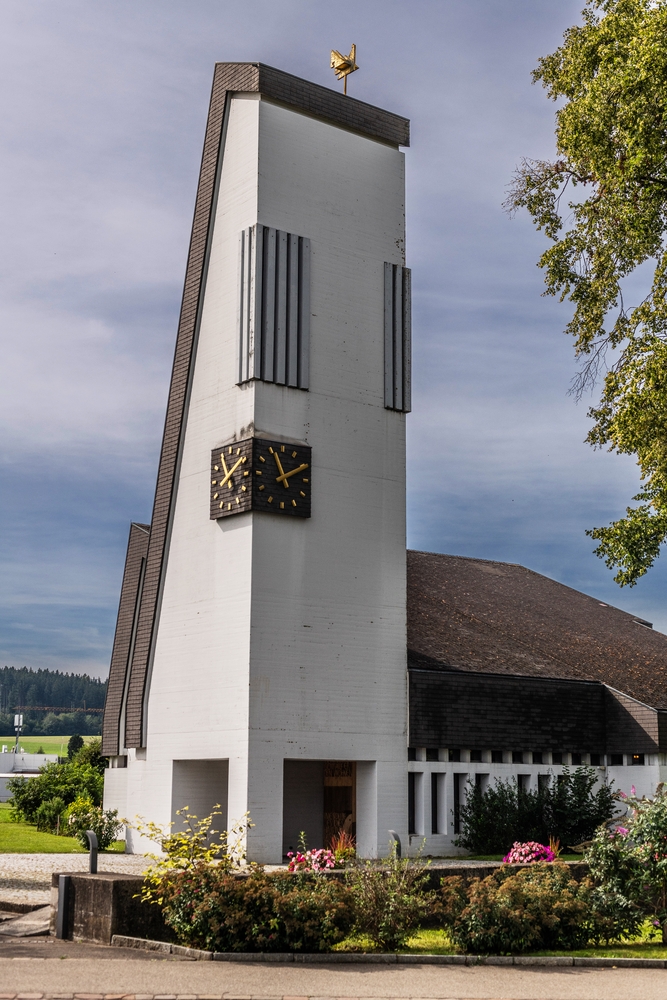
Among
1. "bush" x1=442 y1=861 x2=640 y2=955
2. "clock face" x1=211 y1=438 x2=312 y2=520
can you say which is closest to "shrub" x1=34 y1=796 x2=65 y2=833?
"clock face" x1=211 y1=438 x2=312 y2=520

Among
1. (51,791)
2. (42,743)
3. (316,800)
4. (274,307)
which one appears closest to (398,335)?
(274,307)

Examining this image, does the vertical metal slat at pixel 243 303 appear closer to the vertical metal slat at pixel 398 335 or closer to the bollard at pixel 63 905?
the vertical metal slat at pixel 398 335

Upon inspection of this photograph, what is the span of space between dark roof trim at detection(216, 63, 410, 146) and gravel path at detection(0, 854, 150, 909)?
17.1 m

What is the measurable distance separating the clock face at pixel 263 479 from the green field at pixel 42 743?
121 metres

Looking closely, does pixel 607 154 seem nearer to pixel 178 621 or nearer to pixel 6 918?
pixel 178 621

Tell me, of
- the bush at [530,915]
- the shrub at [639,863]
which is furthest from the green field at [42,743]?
the shrub at [639,863]

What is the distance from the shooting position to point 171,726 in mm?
24406

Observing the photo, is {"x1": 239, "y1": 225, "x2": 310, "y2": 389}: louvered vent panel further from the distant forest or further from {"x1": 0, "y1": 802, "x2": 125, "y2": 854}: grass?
the distant forest

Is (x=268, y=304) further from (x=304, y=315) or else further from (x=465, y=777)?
(x=465, y=777)

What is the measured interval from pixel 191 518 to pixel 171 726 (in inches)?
185

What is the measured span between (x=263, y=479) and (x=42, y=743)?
480 ft

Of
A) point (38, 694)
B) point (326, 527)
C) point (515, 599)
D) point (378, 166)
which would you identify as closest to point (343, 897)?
point (326, 527)

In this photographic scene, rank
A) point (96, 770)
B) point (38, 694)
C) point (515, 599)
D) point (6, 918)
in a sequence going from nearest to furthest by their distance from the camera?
point (6, 918) < point (515, 599) < point (96, 770) < point (38, 694)

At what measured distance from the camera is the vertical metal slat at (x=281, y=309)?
24234mm
